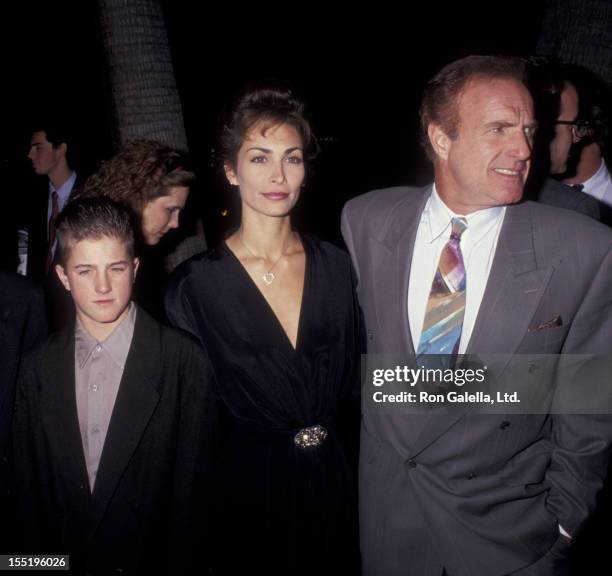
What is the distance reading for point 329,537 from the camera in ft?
8.43

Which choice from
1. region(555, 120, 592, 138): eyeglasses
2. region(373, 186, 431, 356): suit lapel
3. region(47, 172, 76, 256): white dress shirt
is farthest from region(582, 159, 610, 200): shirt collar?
region(47, 172, 76, 256): white dress shirt

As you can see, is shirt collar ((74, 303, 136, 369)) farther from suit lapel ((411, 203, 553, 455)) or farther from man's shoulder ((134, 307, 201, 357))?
suit lapel ((411, 203, 553, 455))

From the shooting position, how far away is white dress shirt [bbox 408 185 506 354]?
2.22 m

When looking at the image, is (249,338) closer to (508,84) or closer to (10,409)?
(10,409)

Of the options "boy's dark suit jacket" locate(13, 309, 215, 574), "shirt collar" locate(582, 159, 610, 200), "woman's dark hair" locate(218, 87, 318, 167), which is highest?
"woman's dark hair" locate(218, 87, 318, 167)

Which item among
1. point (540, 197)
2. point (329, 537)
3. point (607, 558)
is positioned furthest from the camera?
point (607, 558)

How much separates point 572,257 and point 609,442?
2.58ft

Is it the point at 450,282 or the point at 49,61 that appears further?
the point at 49,61

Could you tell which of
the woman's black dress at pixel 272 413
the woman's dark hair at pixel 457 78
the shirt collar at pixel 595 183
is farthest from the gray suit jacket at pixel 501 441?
the shirt collar at pixel 595 183

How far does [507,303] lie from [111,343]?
1623 mm

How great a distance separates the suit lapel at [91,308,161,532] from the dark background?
7.27 metres

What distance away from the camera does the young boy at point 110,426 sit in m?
2.32

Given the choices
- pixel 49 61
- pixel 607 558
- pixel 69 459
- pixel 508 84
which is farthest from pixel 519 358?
pixel 49 61

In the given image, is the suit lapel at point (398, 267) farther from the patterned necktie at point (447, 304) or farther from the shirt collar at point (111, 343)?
the shirt collar at point (111, 343)
